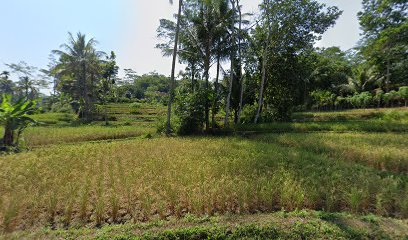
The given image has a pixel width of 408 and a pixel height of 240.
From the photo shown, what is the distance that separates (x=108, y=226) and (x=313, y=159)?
21.6 feet

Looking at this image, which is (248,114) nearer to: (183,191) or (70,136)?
(70,136)

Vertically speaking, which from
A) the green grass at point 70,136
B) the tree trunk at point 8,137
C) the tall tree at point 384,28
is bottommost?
the green grass at point 70,136

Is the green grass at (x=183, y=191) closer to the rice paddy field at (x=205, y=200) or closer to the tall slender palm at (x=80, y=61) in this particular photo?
the rice paddy field at (x=205, y=200)

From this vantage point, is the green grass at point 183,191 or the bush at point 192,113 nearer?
the green grass at point 183,191

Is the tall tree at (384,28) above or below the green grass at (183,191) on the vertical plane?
above

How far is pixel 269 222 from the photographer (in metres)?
3.68

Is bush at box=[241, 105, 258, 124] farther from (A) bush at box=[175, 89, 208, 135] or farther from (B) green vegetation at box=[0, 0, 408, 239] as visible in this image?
(A) bush at box=[175, 89, 208, 135]

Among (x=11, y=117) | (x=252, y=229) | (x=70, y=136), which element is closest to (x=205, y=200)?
(x=252, y=229)

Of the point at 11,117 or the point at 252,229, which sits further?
the point at 11,117

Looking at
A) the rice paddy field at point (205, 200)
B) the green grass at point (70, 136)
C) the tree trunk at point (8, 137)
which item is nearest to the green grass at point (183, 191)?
the rice paddy field at point (205, 200)

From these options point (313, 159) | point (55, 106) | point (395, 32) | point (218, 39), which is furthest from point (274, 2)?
point (55, 106)

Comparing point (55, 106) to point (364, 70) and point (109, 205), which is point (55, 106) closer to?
point (109, 205)

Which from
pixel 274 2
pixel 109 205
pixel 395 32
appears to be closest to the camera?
pixel 109 205

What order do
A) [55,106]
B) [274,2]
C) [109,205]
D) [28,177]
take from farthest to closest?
[55,106]
[274,2]
[28,177]
[109,205]
